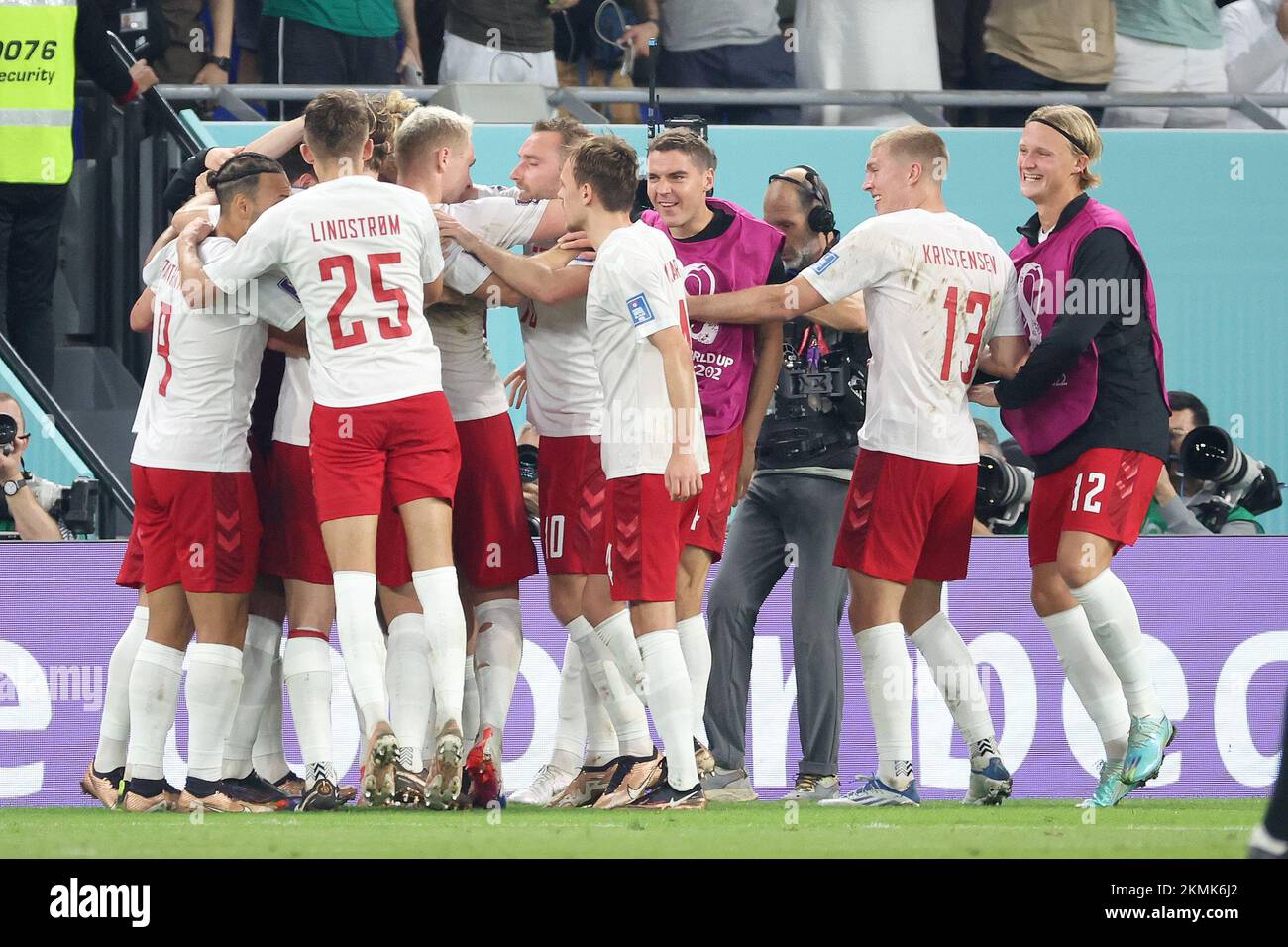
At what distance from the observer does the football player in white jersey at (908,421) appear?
6.28 m

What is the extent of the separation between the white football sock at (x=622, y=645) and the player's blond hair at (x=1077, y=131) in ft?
7.26

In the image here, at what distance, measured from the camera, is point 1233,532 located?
8.54 m

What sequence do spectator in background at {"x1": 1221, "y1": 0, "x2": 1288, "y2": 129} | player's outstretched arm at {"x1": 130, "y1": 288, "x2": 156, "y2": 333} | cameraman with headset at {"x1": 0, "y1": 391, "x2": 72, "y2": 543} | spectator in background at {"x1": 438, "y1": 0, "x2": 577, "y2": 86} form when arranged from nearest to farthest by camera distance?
player's outstretched arm at {"x1": 130, "y1": 288, "x2": 156, "y2": 333} < cameraman with headset at {"x1": 0, "y1": 391, "x2": 72, "y2": 543} < spectator in background at {"x1": 438, "y1": 0, "x2": 577, "y2": 86} < spectator in background at {"x1": 1221, "y1": 0, "x2": 1288, "y2": 129}

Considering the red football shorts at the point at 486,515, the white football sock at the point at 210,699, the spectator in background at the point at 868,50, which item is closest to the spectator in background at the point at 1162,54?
the spectator in background at the point at 868,50

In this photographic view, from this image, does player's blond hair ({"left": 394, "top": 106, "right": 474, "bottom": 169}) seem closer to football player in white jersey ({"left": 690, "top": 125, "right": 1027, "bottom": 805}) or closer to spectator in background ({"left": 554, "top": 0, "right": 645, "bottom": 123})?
football player in white jersey ({"left": 690, "top": 125, "right": 1027, "bottom": 805})

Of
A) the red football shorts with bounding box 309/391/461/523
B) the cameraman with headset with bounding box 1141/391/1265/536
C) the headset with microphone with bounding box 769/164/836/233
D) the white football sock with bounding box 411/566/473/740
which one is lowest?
the white football sock with bounding box 411/566/473/740

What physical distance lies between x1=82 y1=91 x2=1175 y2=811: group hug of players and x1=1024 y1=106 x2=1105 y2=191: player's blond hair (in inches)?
0.5

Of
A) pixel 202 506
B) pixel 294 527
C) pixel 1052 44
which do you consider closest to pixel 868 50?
pixel 1052 44

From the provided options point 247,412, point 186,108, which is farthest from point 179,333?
point 186,108

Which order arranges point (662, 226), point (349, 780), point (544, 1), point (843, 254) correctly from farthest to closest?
1. point (544, 1)
2. point (349, 780)
3. point (662, 226)
4. point (843, 254)

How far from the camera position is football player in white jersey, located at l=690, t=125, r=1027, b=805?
6277mm

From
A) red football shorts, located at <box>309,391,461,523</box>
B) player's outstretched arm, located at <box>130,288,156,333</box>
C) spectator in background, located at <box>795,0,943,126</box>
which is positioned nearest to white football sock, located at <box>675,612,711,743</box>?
red football shorts, located at <box>309,391,461,523</box>
